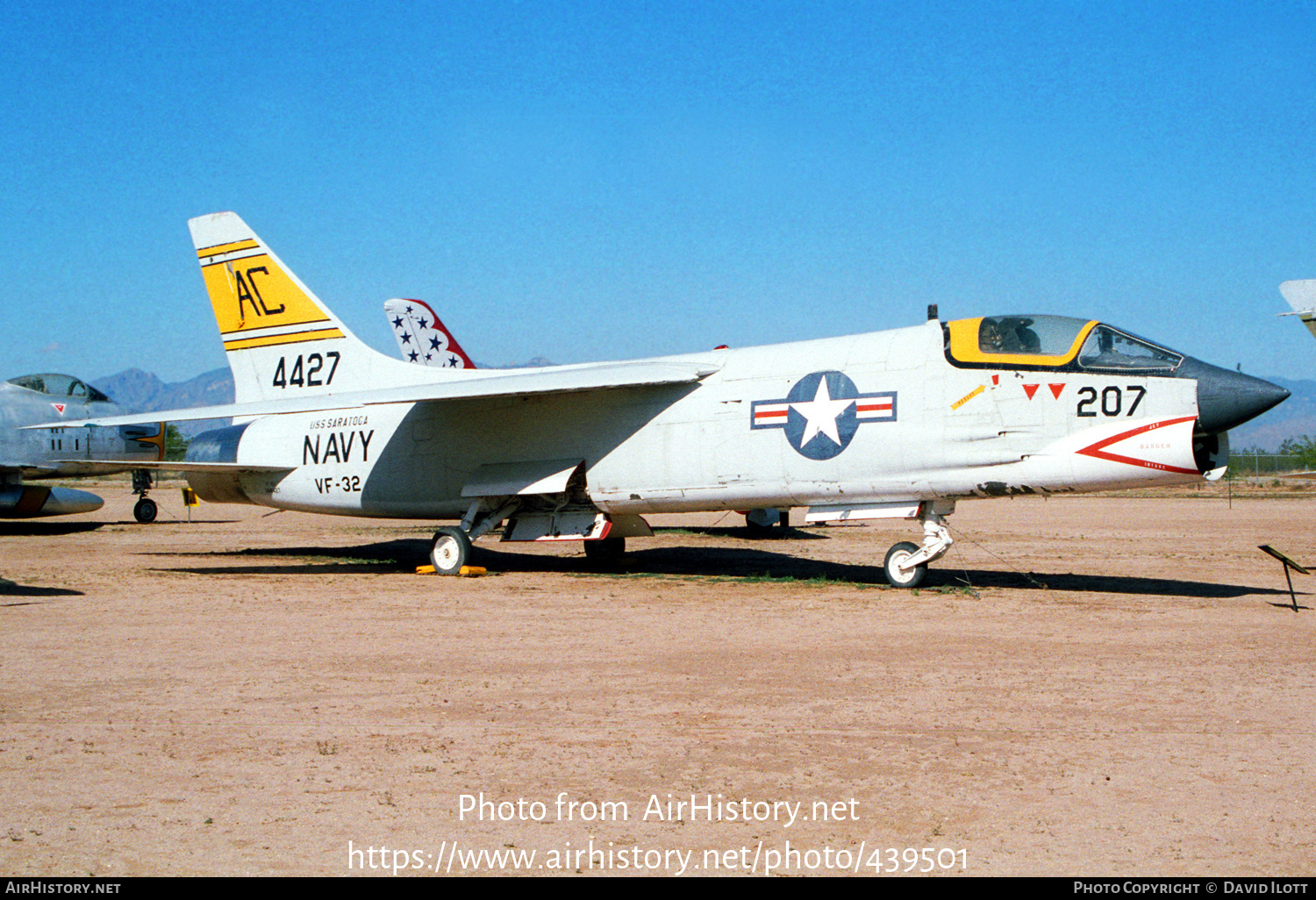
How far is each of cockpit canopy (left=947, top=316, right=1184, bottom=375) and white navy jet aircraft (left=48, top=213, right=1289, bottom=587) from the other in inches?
0.9

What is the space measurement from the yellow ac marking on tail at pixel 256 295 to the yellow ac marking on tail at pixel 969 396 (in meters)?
10.1

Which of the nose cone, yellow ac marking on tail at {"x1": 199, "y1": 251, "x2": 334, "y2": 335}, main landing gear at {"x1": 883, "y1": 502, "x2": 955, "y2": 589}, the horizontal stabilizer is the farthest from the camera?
yellow ac marking on tail at {"x1": 199, "y1": 251, "x2": 334, "y2": 335}

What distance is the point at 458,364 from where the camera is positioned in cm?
2977

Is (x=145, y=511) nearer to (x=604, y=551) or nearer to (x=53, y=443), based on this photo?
(x=53, y=443)

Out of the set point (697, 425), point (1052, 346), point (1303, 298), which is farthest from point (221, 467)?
point (1303, 298)

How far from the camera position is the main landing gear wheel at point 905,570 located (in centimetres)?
1233

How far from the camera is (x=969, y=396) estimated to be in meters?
11.6

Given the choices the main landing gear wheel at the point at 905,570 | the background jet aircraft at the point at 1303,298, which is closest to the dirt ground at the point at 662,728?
the main landing gear wheel at the point at 905,570

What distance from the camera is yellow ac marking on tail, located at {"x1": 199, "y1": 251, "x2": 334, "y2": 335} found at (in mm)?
16703

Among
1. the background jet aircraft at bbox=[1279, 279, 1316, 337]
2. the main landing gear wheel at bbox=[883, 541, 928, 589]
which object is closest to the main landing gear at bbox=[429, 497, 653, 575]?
the main landing gear wheel at bbox=[883, 541, 928, 589]

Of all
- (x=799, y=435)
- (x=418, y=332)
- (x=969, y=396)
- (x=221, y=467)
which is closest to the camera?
(x=969, y=396)

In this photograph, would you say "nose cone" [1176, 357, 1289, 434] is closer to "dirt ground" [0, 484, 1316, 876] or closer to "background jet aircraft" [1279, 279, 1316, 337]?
"dirt ground" [0, 484, 1316, 876]

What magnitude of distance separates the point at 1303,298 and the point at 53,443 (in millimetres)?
25687
